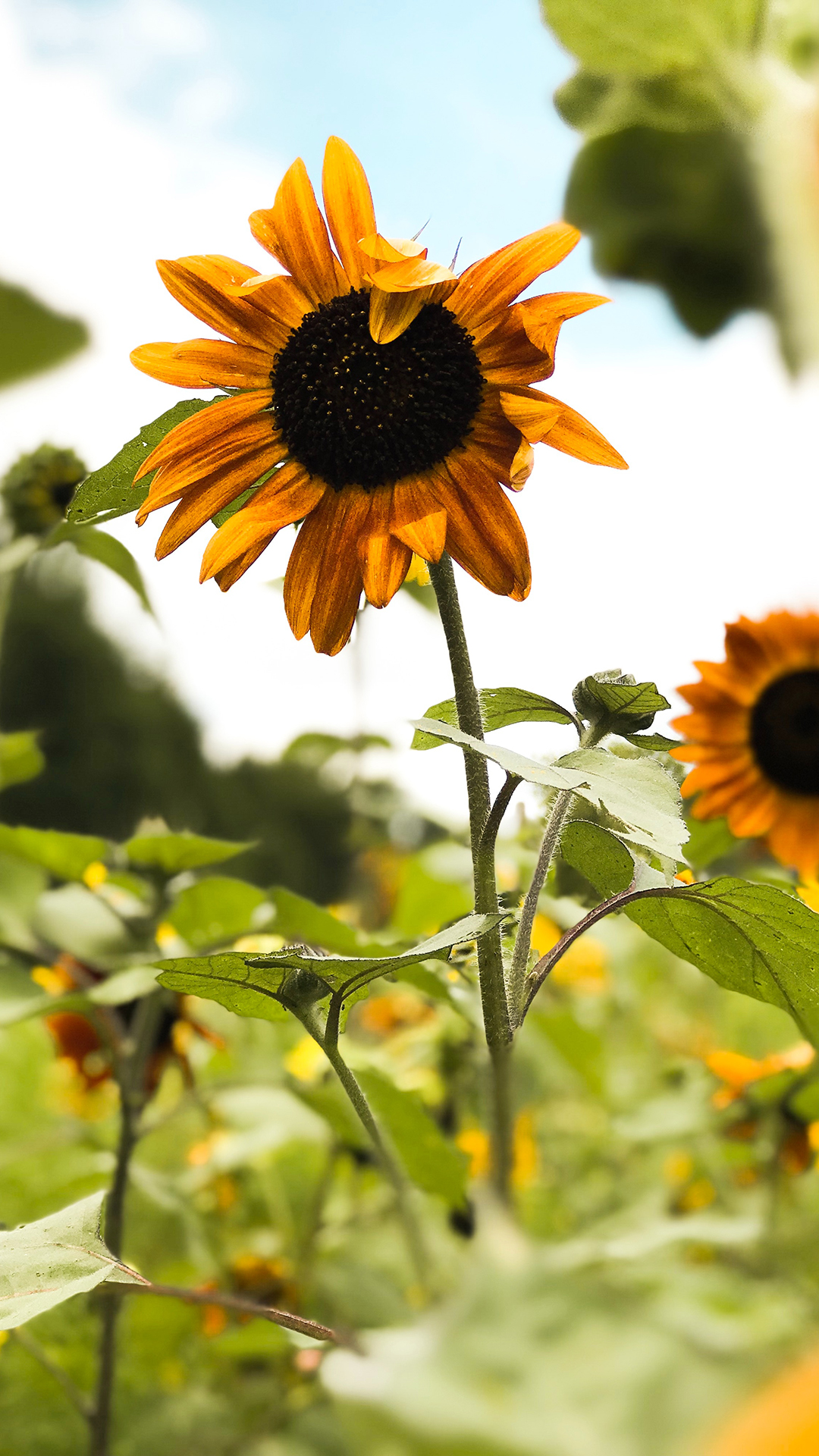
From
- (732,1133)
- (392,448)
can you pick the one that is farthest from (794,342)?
(732,1133)

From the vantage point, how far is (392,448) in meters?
0.26

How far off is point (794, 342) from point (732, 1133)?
615 mm

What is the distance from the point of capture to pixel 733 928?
26 cm

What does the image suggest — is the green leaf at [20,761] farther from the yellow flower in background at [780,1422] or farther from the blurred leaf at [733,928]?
the yellow flower in background at [780,1422]

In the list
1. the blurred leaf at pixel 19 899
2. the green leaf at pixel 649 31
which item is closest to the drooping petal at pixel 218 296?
the green leaf at pixel 649 31

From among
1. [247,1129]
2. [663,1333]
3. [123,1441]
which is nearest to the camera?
[663,1333]

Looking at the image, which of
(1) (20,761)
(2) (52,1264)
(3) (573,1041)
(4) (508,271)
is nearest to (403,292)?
(4) (508,271)

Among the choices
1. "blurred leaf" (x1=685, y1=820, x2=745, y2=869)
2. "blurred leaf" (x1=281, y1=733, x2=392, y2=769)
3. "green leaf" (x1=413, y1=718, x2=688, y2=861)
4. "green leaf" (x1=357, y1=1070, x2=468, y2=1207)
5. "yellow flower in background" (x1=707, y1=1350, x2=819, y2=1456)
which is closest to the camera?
"yellow flower in background" (x1=707, y1=1350, x2=819, y2=1456)

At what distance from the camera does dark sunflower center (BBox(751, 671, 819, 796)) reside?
0.55 meters

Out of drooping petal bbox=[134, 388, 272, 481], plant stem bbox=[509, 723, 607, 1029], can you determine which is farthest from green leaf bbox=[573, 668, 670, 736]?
drooping petal bbox=[134, 388, 272, 481]

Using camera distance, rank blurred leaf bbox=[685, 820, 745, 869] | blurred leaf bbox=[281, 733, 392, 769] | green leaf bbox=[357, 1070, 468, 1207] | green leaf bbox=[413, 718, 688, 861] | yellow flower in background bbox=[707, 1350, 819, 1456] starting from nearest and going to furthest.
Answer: yellow flower in background bbox=[707, 1350, 819, 1456] < green leaf bbox=[413, 718, 688, 861] < green leaf bbox=[357, 1070, 468, 1207] < blurred leaf bbox=[685, 820, 745, 869] < blurred leaf bbox=[281, 733, 392, 769]

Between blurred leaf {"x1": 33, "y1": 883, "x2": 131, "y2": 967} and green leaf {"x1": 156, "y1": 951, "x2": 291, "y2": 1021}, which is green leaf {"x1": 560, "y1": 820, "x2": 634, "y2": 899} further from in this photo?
blurred leaf {"x1": 33, "y1": 883, "x2": 131, "y2": 967}

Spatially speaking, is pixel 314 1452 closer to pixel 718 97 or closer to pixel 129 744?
pixel 718 97

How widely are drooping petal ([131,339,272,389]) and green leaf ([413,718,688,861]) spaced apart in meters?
0.12
